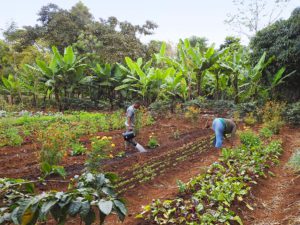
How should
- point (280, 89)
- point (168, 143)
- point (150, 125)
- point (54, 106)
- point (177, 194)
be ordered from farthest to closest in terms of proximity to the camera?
point (54, 106), point (280, 89), point (150, 125), point (168, 143), point (177, 194)

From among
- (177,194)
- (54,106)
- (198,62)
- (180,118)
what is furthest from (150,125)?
(54,106)

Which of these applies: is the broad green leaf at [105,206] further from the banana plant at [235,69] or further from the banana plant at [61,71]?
the banana plant at [61,71]

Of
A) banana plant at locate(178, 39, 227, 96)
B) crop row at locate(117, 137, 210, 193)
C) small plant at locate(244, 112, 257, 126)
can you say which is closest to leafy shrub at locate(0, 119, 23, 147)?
crop row at locate(117, 137, 210, 193)

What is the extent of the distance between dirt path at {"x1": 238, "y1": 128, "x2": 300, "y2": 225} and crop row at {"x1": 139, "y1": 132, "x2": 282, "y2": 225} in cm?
18

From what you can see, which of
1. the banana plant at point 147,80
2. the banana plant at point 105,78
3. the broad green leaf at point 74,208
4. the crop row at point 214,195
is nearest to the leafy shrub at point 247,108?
the banana plant at point 147,80

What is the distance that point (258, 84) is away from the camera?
13.8m

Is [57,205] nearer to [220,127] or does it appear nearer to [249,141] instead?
[220,127]

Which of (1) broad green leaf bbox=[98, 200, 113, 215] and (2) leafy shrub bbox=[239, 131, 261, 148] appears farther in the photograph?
(2) leafy shrub bbox=[239, 131, 261, 148]

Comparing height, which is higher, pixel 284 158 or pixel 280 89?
pixel 280 89

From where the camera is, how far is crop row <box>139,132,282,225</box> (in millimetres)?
3719

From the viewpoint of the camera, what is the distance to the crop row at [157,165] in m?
5.17

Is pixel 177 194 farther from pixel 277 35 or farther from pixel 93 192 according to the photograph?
pixel 277 35

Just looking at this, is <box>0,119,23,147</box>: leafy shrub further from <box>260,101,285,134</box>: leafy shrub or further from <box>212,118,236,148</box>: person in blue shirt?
<box>260,101,285,134</box>: leafy shrub

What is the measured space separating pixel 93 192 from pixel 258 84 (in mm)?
13323
